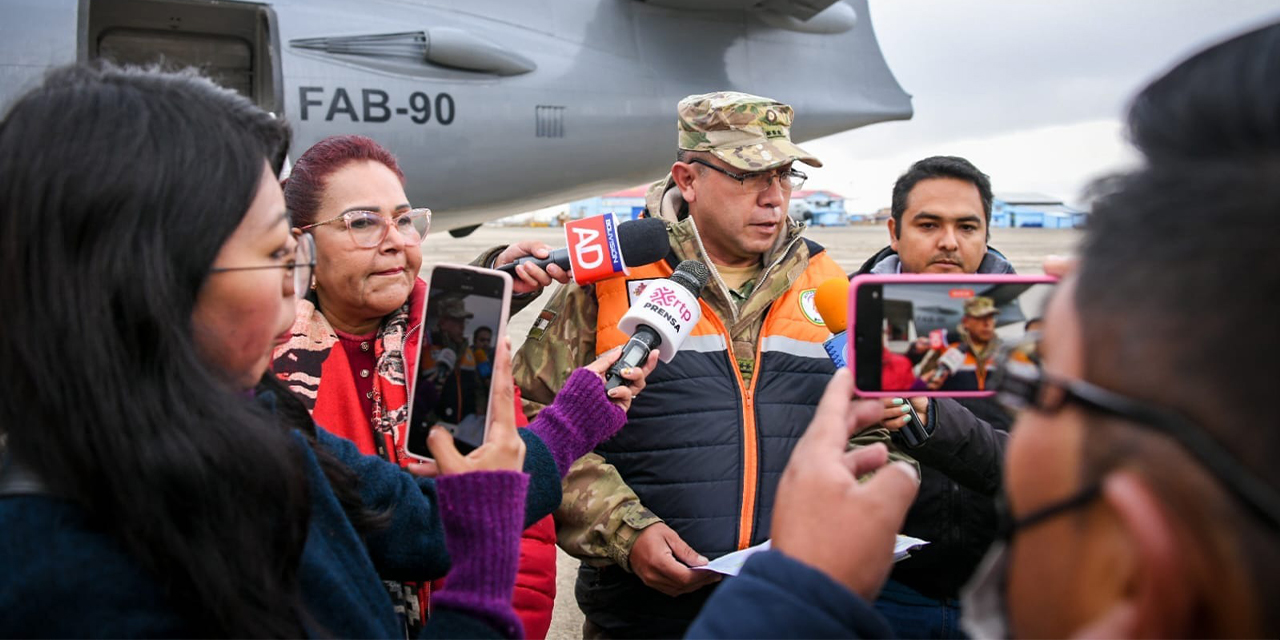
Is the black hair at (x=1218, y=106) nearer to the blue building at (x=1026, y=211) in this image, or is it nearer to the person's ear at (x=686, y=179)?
the person's ear at (x=686, y=179)

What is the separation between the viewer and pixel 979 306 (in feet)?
4.39

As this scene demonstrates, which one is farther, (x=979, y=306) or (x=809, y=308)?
(x=809, y=308)

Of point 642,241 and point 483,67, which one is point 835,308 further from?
point 483,67

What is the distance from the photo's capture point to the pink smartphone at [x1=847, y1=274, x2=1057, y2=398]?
4.33ft

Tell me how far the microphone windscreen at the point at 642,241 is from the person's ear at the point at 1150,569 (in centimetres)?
173

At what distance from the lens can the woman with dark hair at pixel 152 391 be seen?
104cm

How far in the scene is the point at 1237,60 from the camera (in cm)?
83

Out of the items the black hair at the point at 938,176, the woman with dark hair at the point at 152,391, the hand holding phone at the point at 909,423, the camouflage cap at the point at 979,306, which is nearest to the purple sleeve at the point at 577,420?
the woman with dark hair at the point at 152,391

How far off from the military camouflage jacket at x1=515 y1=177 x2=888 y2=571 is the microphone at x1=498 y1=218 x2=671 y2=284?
139 mm

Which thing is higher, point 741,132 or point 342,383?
point 741,132

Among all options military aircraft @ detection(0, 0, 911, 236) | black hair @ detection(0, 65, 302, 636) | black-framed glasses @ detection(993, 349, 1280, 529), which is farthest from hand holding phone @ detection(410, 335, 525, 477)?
military aircraft @ detection(0, 0, 911, 236)

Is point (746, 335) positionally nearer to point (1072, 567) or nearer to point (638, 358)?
point (638, 358)

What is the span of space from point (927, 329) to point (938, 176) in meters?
1.88

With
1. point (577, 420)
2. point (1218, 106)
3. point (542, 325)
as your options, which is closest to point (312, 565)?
point (577, 420)
